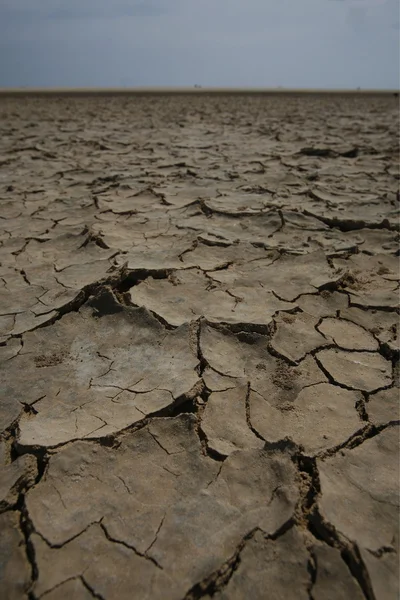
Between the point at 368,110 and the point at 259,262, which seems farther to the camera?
the point at 368,110

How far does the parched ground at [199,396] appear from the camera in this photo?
899 mm

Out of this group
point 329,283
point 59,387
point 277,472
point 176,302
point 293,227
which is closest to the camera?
point 277,472

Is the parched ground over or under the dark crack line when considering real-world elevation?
over

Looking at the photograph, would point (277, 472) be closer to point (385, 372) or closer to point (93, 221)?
point (385, 372)

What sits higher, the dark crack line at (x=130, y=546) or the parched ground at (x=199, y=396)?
the parched ground at (x=199, y=396)

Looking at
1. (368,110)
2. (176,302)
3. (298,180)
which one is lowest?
(176,302)

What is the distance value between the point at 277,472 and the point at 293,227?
5.69 ft

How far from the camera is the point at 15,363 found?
1.45 metres

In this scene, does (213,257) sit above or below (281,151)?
below

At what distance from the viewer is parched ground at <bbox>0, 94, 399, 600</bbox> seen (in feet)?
2.95

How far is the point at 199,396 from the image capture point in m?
1.33

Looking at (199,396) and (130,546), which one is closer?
(130,546)

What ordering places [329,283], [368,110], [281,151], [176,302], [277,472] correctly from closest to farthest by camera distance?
[277,472] < [176,302] < [329,283] < [281,151] < [368,110]

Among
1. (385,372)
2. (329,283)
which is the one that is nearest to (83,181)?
(329,283)
